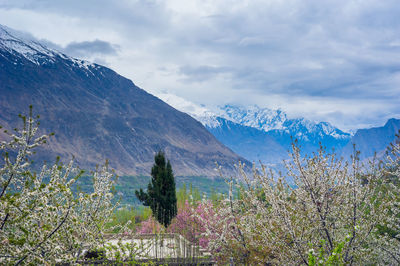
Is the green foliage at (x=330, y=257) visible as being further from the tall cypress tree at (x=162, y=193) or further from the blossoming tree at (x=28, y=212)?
the tall cypress tree at (x=162, y=193)

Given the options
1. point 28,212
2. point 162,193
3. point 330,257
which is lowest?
point 330,257

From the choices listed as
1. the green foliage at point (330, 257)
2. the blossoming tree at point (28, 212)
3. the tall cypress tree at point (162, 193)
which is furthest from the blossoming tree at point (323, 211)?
the tall cypress tree at point (162, 193)

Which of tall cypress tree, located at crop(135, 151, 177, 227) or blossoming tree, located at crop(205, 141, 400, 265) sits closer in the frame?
blossoming tree, located at crop(205, 141, 400, 265)

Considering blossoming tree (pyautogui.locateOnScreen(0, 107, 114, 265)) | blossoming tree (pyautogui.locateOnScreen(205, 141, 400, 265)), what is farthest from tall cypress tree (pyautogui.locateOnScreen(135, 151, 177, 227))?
blossoming tree (pyautogui.locateOnScreen(0, 107, 114, 265))

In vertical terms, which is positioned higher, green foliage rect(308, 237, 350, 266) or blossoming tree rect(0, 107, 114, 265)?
blossoming tree rect(0, 107, 114, 265)

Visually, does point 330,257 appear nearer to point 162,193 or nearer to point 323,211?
point 323,211

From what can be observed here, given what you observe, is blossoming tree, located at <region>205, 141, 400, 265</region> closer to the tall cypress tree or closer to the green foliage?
the green foliage

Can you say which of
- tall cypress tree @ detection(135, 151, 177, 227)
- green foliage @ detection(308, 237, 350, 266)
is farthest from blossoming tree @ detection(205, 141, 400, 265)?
tall cypress tree @ detection(135, 151, 177, 227)

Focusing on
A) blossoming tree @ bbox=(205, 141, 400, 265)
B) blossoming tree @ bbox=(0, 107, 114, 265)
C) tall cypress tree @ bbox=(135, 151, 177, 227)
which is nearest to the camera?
blossoming tree @ bbox=(0, 107, 114, 265)

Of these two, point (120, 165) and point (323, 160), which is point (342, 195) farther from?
point (120, 165)

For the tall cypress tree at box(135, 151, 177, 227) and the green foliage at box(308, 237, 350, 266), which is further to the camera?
the tall cypress tree at box(135, 151, 177, 227)

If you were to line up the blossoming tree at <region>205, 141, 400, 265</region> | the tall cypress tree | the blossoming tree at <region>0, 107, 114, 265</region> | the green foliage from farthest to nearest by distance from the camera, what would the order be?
the tall cypress tree → the blossoming tree at <region>205, 141, 400, 265</region> → the green foliage → the blossoming tree at <region>0, 107, 114, 265</region>

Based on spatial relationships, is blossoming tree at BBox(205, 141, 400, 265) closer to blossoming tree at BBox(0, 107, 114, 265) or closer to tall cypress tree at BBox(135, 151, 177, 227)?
blossoming tree at BBox(0, 107, 114, 265)

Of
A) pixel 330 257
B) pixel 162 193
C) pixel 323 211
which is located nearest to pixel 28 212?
pixel 330 257
